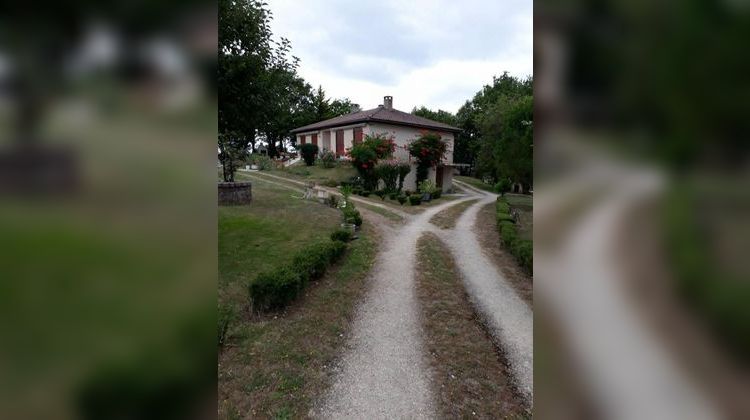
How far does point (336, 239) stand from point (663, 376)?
1037 cm

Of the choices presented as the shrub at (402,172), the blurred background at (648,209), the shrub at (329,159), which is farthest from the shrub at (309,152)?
the blurred background at (648,209)

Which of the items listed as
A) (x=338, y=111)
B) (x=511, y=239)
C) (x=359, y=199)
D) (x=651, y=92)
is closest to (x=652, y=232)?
(x=651, y=92)

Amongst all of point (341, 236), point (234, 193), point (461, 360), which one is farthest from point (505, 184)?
point (234, 193)

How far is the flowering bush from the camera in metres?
25.8

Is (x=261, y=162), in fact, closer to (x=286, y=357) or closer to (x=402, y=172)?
(x=402, y=172)

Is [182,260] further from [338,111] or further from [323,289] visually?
[338,111]

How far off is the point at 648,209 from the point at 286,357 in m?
5.24

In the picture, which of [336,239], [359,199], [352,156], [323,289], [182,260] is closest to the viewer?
[182,260]

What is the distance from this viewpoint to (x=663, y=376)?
747 millimetres

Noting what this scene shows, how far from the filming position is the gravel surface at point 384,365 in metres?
4.19

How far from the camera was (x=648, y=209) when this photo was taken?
0.68 metres

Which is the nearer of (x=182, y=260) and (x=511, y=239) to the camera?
(x=182, y=260)

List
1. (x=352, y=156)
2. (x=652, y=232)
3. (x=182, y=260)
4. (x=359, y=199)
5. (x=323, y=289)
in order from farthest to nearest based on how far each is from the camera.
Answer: (x=352, y=156) → (x=359, y=199) → (x=323, y=289) → (x=182, y=260) → (x=652, y=232)

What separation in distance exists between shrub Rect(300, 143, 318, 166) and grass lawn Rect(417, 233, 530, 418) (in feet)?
79.0
